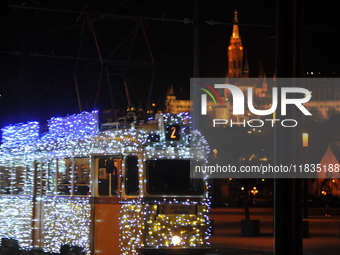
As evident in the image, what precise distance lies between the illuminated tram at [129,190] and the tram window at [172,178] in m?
0.02

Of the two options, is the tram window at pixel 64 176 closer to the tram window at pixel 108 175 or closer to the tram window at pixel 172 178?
the tram window at pixel 108 175

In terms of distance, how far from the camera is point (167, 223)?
11617 mm

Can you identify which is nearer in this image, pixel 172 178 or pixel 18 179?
pixel 172 178

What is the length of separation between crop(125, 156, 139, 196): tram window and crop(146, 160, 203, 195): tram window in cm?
22

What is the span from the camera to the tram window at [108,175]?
39.0 feet

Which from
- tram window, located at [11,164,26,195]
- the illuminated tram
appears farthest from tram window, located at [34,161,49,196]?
tram window, located at [11,164,26,195]

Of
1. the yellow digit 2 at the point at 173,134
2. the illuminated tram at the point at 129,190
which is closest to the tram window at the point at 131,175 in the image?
the illuminated tram at the point at 129,190

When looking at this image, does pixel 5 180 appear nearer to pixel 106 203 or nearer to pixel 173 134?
pixel 106 203

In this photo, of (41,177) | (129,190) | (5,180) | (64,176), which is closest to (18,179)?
(5,180)

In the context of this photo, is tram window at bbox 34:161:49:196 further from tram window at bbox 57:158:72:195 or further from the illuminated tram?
tram window at bbox 57:158:72:195

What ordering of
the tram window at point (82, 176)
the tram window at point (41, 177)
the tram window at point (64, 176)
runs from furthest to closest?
the tram window at point (41, 177)
the tram window at point (64, 176)
the tram window at point (82, 176)

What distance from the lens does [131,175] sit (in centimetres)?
1195

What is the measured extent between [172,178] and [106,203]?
1.34 meters

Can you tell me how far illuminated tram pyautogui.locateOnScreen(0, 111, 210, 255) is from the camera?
1164 centimetres
